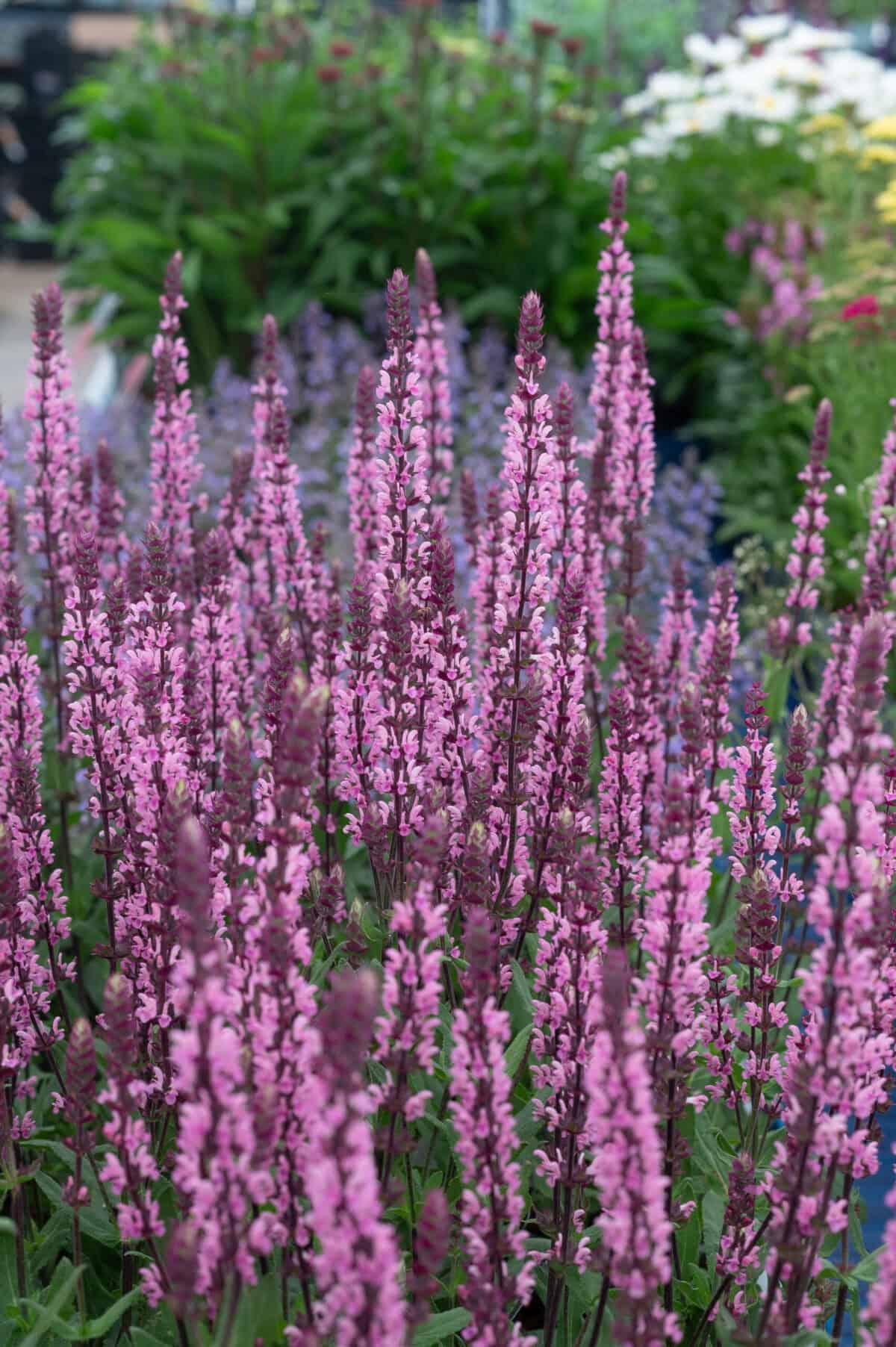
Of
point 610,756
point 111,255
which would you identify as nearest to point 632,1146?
point 610,756

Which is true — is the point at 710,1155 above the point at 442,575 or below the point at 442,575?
below

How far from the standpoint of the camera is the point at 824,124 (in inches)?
389

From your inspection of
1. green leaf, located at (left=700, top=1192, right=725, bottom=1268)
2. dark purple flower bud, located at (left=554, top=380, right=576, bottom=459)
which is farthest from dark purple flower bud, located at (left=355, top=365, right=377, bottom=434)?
green leaf, located at (left=700, top=1192, right=725, bottom=1268)

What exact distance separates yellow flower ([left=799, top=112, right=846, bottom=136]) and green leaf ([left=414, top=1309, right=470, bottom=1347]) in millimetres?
9234

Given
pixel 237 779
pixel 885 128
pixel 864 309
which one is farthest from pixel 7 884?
pixel 885 128

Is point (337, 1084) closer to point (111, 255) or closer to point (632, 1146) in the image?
point (632, 1146)

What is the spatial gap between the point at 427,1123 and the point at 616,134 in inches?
320

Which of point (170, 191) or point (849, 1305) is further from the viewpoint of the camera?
point (170, 191)

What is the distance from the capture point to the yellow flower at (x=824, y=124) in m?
9.86

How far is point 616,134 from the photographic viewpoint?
31.6 feet

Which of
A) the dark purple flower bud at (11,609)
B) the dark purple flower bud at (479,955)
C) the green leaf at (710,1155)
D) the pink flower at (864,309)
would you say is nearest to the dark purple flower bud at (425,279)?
the dark purple flower bud at (11,609)

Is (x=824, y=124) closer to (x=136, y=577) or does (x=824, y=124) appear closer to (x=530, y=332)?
(x=530, y=332)

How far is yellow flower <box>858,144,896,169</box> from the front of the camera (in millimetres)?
8438

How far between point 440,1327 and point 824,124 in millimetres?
9336
